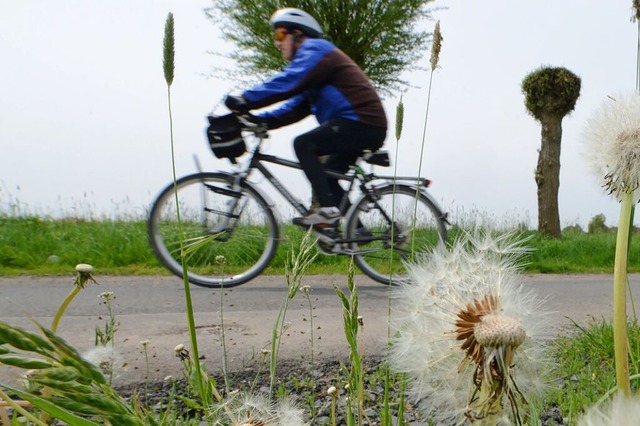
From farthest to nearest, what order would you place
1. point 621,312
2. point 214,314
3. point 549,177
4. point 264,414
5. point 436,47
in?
point 549,177
point 214,314
point 436,47
point 264,414
point 621,312

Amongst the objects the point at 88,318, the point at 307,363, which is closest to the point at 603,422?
the point at 307,363

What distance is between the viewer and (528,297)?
84 cm

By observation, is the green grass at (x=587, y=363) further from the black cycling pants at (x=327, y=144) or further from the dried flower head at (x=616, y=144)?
the black cycling pants at (x=327, y=144)

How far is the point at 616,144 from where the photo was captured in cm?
85

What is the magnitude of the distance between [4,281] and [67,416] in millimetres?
6837

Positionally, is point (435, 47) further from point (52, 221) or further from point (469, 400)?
point (52, 221)

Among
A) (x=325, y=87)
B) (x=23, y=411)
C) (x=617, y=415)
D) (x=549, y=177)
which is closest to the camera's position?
(x=617, y=415)

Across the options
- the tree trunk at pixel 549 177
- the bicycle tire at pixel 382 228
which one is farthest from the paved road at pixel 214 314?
the tree trunk at pixel 549 177

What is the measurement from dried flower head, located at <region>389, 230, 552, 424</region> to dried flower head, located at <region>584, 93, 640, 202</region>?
0.16 meters

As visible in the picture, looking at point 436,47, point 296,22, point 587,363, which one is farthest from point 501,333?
point 296,22

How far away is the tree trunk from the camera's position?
1454 centimetres

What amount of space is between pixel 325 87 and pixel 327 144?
554 mm

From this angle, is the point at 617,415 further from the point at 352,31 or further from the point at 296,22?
the point at 352,31

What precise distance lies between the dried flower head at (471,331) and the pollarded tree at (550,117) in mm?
14322
